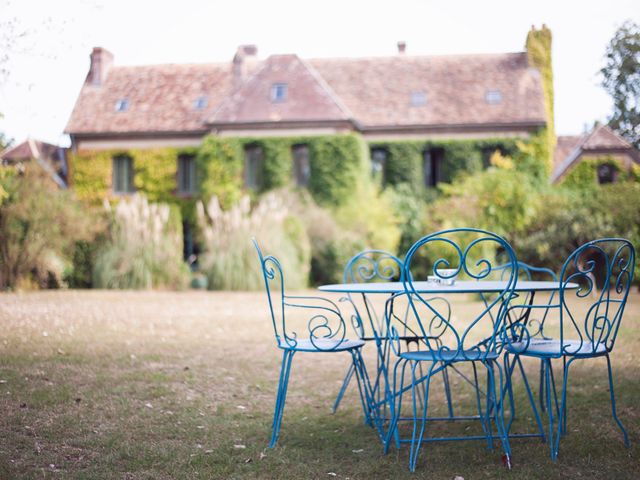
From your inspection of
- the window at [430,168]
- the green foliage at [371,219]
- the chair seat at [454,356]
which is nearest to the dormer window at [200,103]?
the green foliage at [371,219]

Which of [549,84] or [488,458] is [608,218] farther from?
[488,458]

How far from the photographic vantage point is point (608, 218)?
15.4 meters

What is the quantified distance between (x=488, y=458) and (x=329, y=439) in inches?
37.0

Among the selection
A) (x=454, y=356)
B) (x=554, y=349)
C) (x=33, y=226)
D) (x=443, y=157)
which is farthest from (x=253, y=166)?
(x=454, y=356)

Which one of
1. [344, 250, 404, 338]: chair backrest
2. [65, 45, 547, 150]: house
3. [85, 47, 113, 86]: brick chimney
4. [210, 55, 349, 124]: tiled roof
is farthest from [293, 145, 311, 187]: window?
[85, 47, 113, 86]: brick chimney

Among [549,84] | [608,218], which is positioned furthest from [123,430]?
[549,84]

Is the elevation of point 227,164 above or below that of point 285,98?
below

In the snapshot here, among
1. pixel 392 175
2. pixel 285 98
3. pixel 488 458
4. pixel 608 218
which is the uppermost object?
pixel 285 98

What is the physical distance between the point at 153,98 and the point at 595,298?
1689cm

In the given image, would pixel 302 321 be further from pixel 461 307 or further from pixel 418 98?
pixel 418 98

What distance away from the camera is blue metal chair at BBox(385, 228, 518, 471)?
11.7ft

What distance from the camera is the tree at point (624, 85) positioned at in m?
33.0

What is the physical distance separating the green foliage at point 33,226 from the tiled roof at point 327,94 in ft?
24.9

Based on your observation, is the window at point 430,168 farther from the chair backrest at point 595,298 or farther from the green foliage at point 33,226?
the green foliage at point 33,226
